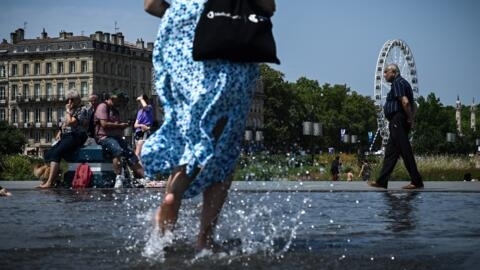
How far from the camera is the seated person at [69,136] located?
46.9 feet

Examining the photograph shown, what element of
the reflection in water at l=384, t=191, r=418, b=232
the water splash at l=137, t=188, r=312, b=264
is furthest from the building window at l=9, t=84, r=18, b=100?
the water splash at l=137, t=188, r=312, b=264

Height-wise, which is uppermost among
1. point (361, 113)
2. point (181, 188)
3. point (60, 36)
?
point (60, 36)

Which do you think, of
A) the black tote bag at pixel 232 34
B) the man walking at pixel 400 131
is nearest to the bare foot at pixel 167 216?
the black tote bag at pixel 232 34

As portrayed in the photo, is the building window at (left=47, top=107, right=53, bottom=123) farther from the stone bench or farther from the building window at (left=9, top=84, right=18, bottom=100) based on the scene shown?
the stone bench

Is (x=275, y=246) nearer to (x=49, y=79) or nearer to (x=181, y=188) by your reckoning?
(x=181, y=188)

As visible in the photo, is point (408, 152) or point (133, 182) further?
point (133, 182)

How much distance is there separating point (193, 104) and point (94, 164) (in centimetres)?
1021

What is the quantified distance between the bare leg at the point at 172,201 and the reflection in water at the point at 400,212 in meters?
1.89

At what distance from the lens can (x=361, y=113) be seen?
16712cm

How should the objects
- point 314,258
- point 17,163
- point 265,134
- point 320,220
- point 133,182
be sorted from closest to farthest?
point 314,258
point 320,220
point 133,182
point 17,163
point 265,134

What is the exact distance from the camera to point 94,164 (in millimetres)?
15023

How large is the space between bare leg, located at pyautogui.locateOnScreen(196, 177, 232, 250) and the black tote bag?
2.35 feet

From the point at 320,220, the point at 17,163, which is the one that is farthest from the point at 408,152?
the point at 17,163

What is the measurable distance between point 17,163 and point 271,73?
13378 centimetres
